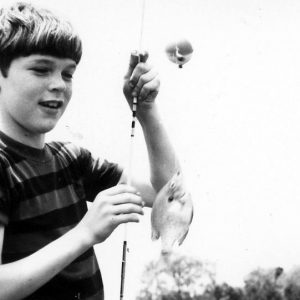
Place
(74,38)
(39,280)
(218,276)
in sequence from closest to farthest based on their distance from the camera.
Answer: (39,280)
(74,38)
(218,276)

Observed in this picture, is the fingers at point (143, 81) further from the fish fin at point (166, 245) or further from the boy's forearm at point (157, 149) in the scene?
the fish fin at point (166, 245)

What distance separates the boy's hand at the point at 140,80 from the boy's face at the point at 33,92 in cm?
8

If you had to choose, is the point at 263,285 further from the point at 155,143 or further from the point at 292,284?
the point at 155,143

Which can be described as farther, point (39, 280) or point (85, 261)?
point (85, 261)

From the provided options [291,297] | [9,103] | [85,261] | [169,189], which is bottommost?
[291,297]

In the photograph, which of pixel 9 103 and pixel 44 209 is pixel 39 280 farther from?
pixel 9 103

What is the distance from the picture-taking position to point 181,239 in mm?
756

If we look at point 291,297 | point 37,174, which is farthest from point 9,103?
point 291,297

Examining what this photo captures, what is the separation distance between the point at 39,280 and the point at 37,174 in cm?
14

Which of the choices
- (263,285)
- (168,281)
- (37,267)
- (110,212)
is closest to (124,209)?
(110,212)

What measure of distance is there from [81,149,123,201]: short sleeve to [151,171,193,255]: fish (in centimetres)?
10

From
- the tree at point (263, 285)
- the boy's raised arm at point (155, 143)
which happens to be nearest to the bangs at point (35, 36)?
the boy's raised arm at point (155, 143)

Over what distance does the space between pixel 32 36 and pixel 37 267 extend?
0.95ft

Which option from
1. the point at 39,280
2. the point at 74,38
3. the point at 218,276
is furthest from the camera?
the point at 218,276
